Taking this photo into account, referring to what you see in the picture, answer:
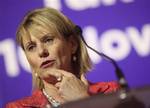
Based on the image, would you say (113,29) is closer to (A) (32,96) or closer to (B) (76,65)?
(B) (76,65)

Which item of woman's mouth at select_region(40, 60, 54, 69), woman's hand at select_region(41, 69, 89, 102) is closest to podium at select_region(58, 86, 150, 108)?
woman's hand at select_region(41, 69, 89, 102)

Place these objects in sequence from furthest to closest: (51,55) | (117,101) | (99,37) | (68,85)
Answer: (99,37), (51,55), (68,85), (117,101)

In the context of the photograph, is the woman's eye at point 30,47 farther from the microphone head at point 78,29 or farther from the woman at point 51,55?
the microphone head at point 78,29

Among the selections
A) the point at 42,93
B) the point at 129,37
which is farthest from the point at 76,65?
the point at 129,37

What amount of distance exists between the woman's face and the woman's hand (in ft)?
0.10

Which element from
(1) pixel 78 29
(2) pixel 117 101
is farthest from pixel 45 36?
(2) pixel 117 101

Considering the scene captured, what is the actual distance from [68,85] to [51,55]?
6.5 inches

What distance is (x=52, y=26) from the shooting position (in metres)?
1.56

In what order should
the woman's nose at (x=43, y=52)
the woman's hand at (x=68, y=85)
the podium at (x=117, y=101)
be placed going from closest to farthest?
the podium at (x=117, y=101) < the woman's hand at (x=68, y=85) < the woman's nose at (x=43, y=52)

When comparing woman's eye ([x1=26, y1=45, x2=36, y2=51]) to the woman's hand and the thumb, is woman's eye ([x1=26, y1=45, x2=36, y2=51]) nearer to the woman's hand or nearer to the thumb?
the woman's hand

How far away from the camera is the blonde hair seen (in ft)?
5.08

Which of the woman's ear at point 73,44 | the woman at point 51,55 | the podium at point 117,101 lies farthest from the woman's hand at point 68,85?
the podium at point 117,101

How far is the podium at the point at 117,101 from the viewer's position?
0.72 meters

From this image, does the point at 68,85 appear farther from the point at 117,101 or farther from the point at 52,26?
the point at 117,101
